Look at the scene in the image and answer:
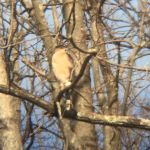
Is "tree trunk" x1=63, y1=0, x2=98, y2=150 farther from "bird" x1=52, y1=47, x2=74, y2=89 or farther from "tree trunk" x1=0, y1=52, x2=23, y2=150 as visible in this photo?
"tree trunk" x1=0, y1=52, x2=23, y2=150

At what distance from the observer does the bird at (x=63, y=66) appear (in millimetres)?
4590

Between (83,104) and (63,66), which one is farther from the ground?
(63,66)

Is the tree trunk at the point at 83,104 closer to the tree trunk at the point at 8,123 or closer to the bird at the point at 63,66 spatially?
the bird at the point at 63,66

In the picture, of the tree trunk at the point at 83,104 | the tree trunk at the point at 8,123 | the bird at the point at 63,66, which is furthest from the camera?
the tree trunk at the point at 8,123

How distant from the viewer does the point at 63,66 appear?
15.1ft

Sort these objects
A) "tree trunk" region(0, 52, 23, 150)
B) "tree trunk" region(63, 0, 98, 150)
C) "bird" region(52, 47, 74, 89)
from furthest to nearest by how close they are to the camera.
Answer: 1. "tree trunk" region(0, 52, 23, 150)
2. "tree trunk" region(63, 0, 98, 150)
3. "bird" region(52, 47, 74, 89)

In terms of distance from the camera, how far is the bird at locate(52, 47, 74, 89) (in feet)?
15.1

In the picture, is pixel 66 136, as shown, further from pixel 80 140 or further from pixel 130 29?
pixel 130 29

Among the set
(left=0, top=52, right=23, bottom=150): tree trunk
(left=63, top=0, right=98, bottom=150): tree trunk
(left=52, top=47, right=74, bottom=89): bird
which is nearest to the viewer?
(left=52, top=47, right=74, bottom=89): bird

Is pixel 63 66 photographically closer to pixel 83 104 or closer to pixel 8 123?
pixel 83 104

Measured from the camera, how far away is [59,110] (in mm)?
4594

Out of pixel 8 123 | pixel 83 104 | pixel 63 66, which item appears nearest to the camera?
pixel 63 66

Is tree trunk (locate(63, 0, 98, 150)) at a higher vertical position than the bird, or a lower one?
lower

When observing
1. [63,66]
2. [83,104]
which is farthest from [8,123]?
[63,66]
